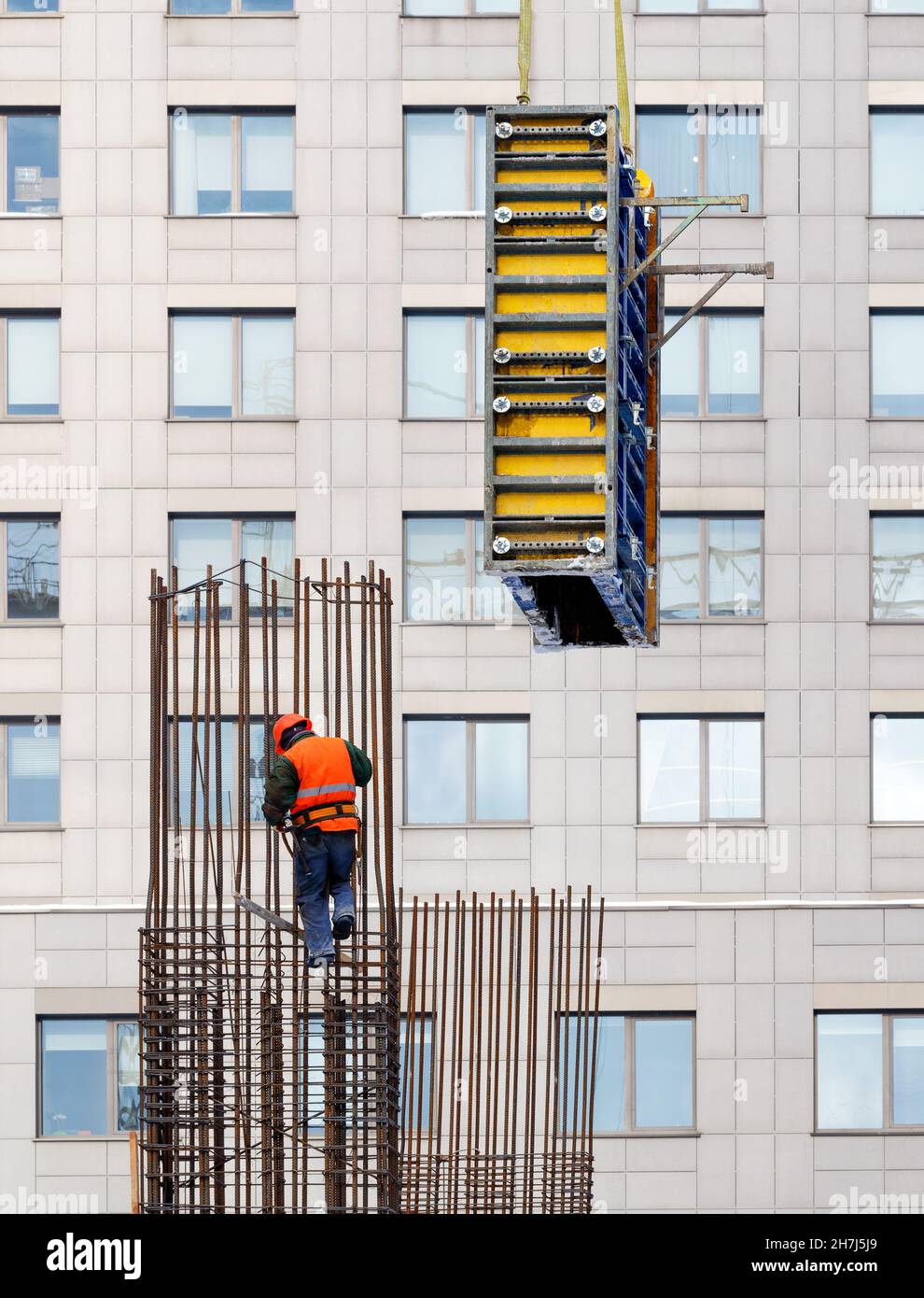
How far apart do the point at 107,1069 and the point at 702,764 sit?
10.1 meters

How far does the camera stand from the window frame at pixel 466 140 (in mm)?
37344

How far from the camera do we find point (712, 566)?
3716 cm

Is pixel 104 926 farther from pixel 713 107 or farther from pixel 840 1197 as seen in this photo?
pixel 713 107

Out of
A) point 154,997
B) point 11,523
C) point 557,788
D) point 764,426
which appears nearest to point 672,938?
point 557,788

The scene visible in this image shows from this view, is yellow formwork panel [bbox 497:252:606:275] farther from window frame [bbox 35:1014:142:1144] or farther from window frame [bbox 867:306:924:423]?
window frame [bbox 35:1014:142:1144]

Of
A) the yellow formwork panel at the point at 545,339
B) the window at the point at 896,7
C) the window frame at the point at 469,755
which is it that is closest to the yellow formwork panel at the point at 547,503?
the yellow formwork panel at the point at 545,339

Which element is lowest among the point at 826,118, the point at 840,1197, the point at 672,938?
the point at 840,1197

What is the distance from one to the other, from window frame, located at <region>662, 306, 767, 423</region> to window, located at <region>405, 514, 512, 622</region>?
3.63 meters

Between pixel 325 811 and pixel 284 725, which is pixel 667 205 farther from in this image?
pixel 325 811

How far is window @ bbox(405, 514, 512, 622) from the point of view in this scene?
1458 inches

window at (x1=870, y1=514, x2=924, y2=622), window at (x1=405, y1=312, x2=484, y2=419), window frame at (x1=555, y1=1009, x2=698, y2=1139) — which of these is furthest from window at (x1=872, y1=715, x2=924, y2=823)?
window at (x1=405, y1=312, x2=484, y2=419)

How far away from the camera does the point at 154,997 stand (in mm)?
17812

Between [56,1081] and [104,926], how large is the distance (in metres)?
2.53
